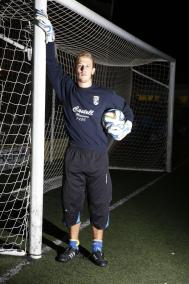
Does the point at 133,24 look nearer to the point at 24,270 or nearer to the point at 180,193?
the point at 180,193

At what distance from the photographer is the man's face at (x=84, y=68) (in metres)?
3.33

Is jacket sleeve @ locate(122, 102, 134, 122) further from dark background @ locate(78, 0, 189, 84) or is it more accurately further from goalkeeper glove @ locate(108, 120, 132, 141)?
dark background @ locate(78, 0, 189, 84)

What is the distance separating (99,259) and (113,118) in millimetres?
1234

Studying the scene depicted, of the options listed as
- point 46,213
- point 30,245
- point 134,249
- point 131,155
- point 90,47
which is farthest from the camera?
point 131,155

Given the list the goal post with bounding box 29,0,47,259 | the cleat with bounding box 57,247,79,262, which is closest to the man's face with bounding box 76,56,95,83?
the goal post with bounding box 29,0,47,259

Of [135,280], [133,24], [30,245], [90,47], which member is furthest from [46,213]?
[133,24]

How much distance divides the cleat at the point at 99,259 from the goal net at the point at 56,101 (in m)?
0.64

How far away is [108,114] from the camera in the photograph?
3328 mm

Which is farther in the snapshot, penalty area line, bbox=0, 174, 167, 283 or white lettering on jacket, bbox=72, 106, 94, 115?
white lettering on jacket, bbox=72, 106, 94, 115

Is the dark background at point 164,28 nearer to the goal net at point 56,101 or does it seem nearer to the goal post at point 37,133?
the goal net at point 56,101

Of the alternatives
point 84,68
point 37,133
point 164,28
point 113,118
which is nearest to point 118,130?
point 113,118

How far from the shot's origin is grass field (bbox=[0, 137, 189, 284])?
10.8 ft

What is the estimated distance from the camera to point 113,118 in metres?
3.29

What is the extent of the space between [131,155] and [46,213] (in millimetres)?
4510
